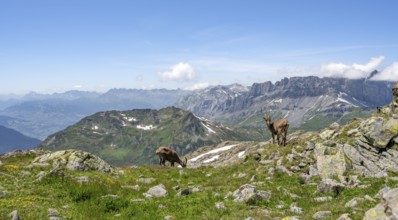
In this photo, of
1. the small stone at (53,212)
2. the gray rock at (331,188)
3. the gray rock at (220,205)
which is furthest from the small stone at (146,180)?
the gray rock at (331,188)

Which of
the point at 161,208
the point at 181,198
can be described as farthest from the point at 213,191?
the point at 161,208

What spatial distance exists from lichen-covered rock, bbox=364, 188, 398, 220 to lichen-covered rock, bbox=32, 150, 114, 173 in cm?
2658

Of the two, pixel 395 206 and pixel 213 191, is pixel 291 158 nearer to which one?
pixel 213 191

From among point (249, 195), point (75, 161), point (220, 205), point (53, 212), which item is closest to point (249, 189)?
point (249, 195)

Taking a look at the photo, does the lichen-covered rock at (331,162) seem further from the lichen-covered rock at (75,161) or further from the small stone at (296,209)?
the lichen-covered rock at (75,161)

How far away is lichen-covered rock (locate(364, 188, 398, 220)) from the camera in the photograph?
10.6 metres

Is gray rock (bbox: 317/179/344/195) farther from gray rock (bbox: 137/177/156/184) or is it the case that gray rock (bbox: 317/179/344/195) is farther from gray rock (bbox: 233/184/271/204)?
gray rock (bbox: 137/177/156/184)

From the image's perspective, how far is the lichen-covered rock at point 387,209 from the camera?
10616mm

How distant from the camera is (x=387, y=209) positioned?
1096 centimetres

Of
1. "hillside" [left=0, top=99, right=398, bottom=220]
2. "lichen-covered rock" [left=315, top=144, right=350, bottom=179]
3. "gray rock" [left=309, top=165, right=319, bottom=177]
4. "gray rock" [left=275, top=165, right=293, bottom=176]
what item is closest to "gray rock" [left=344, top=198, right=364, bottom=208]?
"hillside" [left=0, top=99, right=398, bottom=220]

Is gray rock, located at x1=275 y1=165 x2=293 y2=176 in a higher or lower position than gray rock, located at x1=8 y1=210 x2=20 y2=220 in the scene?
lower

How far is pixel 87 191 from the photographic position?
846 inches

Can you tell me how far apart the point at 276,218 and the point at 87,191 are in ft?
39.8

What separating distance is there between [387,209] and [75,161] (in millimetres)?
28833
